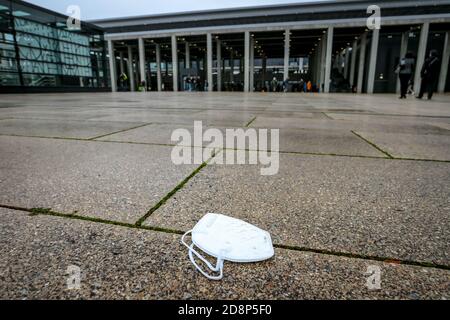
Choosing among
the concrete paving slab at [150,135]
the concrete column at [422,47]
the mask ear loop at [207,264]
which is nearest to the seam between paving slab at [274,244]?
the mask ear loop at [207,264]

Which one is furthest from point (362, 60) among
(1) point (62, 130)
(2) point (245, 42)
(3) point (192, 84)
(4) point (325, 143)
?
(1) point (62, 130)

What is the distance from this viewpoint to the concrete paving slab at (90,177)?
4.56ft

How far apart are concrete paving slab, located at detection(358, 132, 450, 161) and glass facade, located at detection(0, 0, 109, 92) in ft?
66.7

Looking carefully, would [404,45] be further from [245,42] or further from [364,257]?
[364,257]

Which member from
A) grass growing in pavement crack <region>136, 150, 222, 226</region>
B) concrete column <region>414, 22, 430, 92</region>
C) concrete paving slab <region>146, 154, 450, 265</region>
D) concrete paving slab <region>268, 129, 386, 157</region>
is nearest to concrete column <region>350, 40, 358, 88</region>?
concrete column <region>414, 22, 430, 92</region>

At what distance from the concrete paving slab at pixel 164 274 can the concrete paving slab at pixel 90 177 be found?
25cm

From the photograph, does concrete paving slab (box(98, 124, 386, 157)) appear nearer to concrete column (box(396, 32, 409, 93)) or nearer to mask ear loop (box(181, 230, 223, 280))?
mask ear loop (box(181, 230, 223, 280))

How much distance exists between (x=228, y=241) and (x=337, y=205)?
0.66 meters

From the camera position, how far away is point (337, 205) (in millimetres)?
1414

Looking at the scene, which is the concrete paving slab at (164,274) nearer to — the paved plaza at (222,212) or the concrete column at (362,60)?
the paved plaza at (222,212)

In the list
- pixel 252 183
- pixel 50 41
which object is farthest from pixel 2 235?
pixel 50 41

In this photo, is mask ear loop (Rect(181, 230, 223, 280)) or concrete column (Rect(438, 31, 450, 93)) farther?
concrete column (Rect(438, 31, 450, 93))

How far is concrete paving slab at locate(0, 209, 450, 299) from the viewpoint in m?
0.81

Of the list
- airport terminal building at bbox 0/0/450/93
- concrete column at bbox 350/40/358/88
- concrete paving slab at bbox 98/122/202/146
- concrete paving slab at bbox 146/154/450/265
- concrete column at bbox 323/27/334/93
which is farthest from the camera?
concrete column at bbox 350/40/358/88
